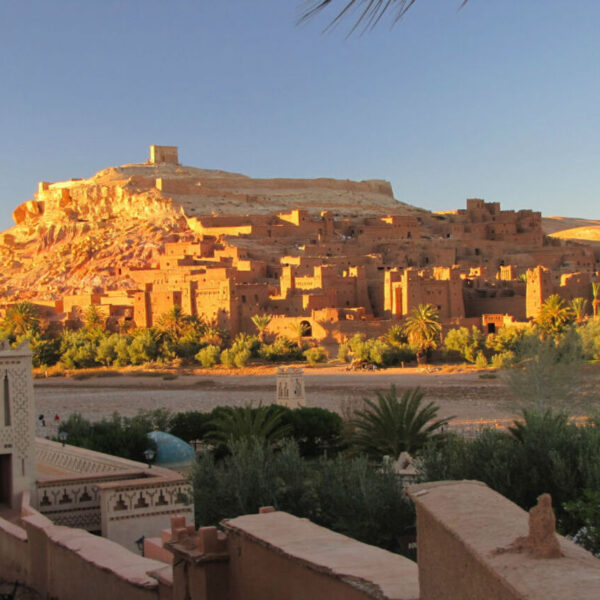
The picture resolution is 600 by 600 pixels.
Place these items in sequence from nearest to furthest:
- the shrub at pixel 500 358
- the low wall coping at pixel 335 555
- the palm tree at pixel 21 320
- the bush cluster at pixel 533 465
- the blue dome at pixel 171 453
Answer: the low wall coping at pixel 335 555, the bush cluster at pixel 533 465, the blue dome at pixel 171 453, the shrub at pixel 500 358, the palm tree at pixel 21 320

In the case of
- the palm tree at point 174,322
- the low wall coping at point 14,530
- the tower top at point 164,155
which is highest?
the tower top at point 164,155

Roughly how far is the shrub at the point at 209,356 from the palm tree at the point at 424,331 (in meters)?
8.05

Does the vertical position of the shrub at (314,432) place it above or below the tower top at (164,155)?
below

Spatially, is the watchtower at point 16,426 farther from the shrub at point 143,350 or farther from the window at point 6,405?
the shrub at point 143,350

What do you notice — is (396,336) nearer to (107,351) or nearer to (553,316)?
(553,316)

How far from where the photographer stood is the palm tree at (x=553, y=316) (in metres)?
32.9

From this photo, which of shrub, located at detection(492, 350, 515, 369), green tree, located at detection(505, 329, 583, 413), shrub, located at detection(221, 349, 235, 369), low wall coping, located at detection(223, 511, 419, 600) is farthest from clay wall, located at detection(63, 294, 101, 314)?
low wall coping, located at detection(223, 511, 419, 600)

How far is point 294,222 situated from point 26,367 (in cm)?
4529

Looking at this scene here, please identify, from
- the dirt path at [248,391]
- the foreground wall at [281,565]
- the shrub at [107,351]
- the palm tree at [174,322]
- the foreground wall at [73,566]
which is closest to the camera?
the foreground wall at [281,565]

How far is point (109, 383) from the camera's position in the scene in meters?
37.8

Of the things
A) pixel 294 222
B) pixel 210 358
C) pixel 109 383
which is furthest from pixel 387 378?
pixel 294 222

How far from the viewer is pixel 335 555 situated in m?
3.72

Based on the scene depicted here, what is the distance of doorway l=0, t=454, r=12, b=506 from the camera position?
8451mm

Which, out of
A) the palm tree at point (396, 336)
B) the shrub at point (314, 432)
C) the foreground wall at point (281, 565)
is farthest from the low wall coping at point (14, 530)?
the palm tree at point (396, 336)
